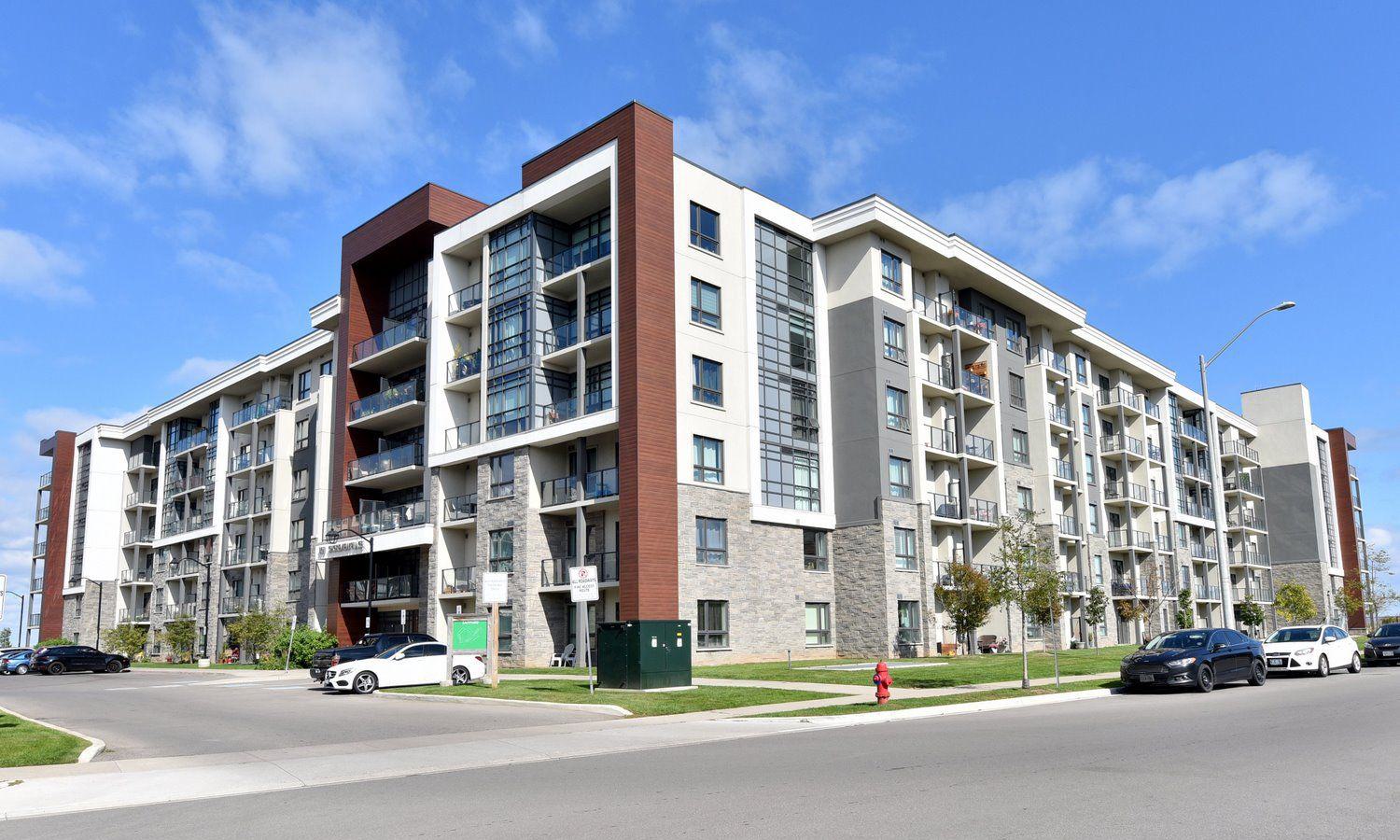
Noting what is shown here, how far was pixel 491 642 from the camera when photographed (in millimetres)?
29016

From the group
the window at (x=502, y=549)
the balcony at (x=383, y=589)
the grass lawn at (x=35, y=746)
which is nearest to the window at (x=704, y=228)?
the window at (x=502, y=549)

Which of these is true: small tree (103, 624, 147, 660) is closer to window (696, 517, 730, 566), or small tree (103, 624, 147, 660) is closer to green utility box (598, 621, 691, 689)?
window (696, 517, 730, 566)

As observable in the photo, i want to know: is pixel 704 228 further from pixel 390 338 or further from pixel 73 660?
pixel 73 660

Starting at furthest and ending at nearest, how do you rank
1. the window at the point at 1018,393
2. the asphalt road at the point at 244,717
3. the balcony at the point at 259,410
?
the balcony at the point at 259,410 → the window at the point at 1018,393 → the asphalt road at the point at 244,717

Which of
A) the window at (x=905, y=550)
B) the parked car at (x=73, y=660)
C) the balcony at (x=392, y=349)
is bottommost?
the parked car at (x=73, y=660)

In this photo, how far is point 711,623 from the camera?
138ft

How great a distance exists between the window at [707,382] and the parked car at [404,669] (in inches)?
584

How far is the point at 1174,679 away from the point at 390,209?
44.6 metres

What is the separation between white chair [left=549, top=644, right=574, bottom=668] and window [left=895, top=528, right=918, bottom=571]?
15.3 m

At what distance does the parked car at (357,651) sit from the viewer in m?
33.9

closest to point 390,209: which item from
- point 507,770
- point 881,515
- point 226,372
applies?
point 226,372

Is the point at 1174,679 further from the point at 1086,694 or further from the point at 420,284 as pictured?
the point at 420,284

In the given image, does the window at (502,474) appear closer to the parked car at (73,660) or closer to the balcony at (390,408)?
the balcony at (390,408)

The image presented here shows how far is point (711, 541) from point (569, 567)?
5908mm
